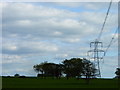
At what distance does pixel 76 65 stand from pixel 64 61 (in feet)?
220

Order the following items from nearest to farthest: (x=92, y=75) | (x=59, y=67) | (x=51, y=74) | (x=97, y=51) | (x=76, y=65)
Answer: (x=97, y=51) < (x=92, y=75) < (x=76, y=65) < (x=59, y=67) < (x=51, y=74)

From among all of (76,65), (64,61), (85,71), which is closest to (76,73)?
(76,65)

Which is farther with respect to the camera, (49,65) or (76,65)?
(49,65)

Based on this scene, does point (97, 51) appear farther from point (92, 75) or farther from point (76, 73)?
point (76, 73)

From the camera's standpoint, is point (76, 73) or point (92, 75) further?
point (76, 73)

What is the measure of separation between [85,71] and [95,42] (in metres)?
19.1

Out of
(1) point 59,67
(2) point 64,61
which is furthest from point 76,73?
(1) point 59,67

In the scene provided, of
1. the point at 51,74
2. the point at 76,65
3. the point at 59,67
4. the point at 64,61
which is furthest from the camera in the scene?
the point at 51,74

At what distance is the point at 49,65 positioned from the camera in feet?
656

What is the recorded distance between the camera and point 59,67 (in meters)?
185

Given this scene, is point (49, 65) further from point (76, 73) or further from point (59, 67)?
point (76, 73)

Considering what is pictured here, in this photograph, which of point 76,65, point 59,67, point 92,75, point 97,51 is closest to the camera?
point 97,51

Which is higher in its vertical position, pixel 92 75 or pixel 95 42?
pixel 95 42

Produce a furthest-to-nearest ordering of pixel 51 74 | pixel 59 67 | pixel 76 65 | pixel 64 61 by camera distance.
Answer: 1. pixel 51 74
2. pixel 59 67
3. pixel 64 61
4. pixel 76 65
